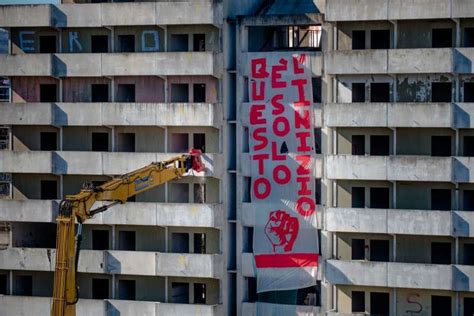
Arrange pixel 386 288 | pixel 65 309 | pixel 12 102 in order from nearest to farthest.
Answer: pixel 65 309
pixel 386 288
pixel 12 102

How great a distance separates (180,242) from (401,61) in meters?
10.9

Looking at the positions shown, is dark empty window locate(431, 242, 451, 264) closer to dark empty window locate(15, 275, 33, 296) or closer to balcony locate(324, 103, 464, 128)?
balcony locate(324, 103, 464, 128)

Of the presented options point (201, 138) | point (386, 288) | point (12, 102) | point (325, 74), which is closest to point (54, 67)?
point (12, 102)

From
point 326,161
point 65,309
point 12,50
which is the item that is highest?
point 12,50

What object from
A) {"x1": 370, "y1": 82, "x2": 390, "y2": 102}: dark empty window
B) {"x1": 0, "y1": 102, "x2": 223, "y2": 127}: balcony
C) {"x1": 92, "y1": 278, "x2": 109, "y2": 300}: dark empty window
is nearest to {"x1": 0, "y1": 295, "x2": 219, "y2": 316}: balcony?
{"x1": 92, "y1": 278, "x2": 109, "y2": 300}: dark empty window

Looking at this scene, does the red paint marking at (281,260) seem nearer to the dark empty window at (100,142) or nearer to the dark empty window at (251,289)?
the dark empty window at (251,289)

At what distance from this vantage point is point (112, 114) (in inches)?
2453

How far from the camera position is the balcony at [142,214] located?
61344 millimetres

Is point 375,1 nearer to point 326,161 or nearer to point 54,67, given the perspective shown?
point 326,161

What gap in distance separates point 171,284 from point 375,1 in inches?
516

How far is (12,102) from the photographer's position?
64000 mm

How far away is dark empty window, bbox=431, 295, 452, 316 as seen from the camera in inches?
2351

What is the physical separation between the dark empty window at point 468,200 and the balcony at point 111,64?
1014 centimetres

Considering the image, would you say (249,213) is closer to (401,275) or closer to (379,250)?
(379,250)
